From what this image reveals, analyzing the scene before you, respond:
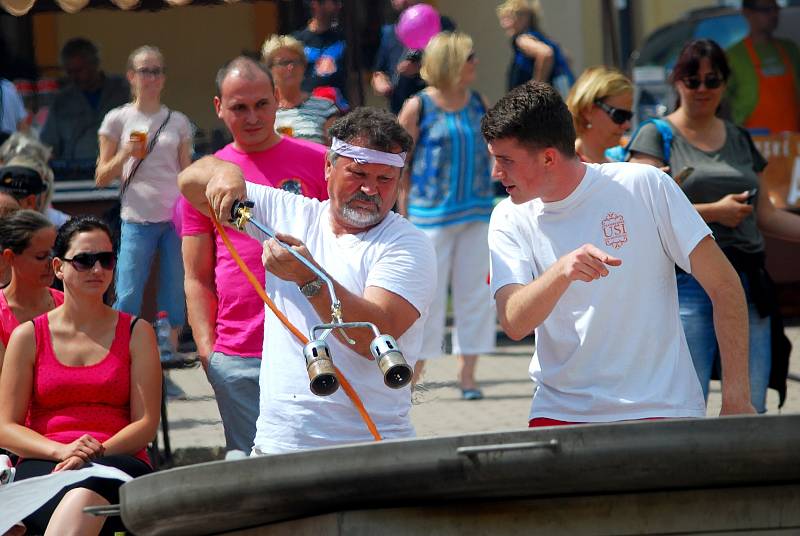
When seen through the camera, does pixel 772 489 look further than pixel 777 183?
No

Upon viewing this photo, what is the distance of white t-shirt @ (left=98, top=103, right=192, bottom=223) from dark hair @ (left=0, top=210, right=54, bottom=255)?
1.70 meters

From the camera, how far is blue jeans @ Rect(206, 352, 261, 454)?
203 inches

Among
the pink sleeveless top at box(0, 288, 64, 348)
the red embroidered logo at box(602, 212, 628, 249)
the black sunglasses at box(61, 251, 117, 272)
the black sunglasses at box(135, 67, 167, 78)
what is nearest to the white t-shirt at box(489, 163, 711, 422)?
the red embroidered logo at box(602, 212, 628, 249)

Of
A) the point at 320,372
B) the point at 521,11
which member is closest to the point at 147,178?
the point at 521,11

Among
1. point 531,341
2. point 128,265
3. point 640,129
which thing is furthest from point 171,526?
point 531,341

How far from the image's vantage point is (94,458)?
4.98m

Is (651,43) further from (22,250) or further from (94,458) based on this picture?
(94,458)

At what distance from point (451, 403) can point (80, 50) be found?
123 inches

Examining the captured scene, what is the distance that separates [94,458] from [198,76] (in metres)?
4.11

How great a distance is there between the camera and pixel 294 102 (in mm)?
7289

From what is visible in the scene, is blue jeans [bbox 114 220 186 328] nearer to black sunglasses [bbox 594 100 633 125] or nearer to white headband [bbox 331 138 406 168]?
black sunglasses [bbox 594 100 633 125]

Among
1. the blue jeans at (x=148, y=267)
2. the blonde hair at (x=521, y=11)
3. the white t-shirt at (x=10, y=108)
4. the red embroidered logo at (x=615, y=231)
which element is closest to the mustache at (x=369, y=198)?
the red embroidered logo at (x=615, y=231)

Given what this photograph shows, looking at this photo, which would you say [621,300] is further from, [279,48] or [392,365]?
[279,48]

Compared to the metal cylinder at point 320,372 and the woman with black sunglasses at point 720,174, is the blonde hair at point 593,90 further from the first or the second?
the metal cylinder at point 320,372
